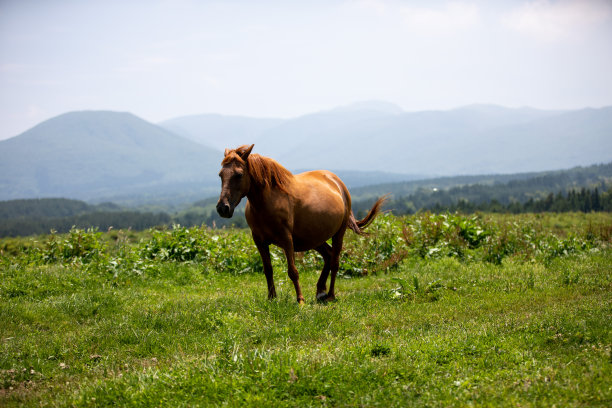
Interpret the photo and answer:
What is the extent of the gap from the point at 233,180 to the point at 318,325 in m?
2.83

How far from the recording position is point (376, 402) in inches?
188

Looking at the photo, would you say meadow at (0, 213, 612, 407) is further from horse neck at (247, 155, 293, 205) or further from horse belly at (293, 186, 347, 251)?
horse neck at (247, 155, 293, 205)

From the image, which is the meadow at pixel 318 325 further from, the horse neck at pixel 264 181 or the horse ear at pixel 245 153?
the horse ear at pixel 245 153

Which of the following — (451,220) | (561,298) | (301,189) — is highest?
(301,189)

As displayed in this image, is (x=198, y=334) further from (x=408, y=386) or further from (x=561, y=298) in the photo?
(x=561, y=298)

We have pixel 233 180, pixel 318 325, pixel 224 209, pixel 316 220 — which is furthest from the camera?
pixel 316 220

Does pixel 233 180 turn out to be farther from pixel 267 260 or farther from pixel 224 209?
pixel 267 260

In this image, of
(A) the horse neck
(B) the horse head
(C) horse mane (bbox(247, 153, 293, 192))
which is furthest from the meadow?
(C) horse mane (bbox(247, 153, 293, 192))

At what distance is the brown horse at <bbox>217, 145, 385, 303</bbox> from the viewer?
8180 mm

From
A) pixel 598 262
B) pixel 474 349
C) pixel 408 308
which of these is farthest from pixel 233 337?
pixel 598 262

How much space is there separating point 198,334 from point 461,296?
215 inches

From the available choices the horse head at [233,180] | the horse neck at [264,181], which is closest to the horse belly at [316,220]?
the horse neck at [264,181]

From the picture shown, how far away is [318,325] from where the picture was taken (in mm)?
7660

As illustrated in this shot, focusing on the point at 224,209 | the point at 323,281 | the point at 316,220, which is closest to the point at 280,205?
the point at 316,220
